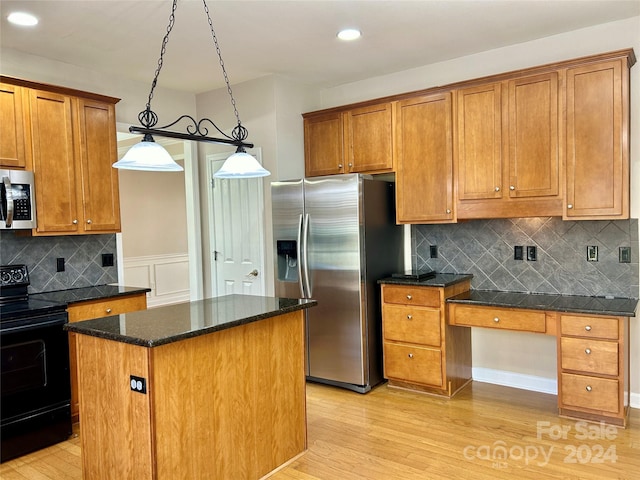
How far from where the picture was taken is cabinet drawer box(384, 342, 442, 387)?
12.5 feet

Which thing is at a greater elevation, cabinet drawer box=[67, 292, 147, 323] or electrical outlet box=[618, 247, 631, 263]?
electrical outlet box=[618, 247, 631, 263]

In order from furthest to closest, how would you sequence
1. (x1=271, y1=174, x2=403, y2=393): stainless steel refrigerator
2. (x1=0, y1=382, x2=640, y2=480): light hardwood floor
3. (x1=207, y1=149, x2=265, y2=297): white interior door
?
(x1=207, y1=149, x2=265, y2=297): white interior door
(x1=271, y1=174, x2=403, y2=393): stainless steel refrigerator
(x1=0, y1=382, x2=640, y2=480): light hardwood floor

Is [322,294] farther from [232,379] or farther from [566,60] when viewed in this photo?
[566,60]

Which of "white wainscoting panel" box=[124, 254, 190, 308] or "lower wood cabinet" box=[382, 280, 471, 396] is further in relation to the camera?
"white wainscoting panel" box=[124, 254, 190, 308]

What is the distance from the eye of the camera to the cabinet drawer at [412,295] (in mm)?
3791

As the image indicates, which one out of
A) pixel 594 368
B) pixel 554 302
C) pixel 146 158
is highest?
pixel 146 158

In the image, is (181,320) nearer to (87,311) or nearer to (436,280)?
(87,311)

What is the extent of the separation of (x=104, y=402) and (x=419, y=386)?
2.44 m

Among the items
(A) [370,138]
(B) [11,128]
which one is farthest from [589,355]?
(B) [11,128]

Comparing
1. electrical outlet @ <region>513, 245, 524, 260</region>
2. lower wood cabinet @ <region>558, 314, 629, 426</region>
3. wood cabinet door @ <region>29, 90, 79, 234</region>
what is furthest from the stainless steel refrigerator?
wood cabinet door @ <region>29, 90, 79, 234</region>

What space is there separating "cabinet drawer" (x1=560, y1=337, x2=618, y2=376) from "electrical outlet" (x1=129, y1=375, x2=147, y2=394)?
2.61 m

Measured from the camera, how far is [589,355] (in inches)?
126

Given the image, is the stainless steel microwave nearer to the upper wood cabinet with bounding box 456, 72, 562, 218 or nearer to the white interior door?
the white interior door

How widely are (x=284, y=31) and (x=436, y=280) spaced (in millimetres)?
2143
